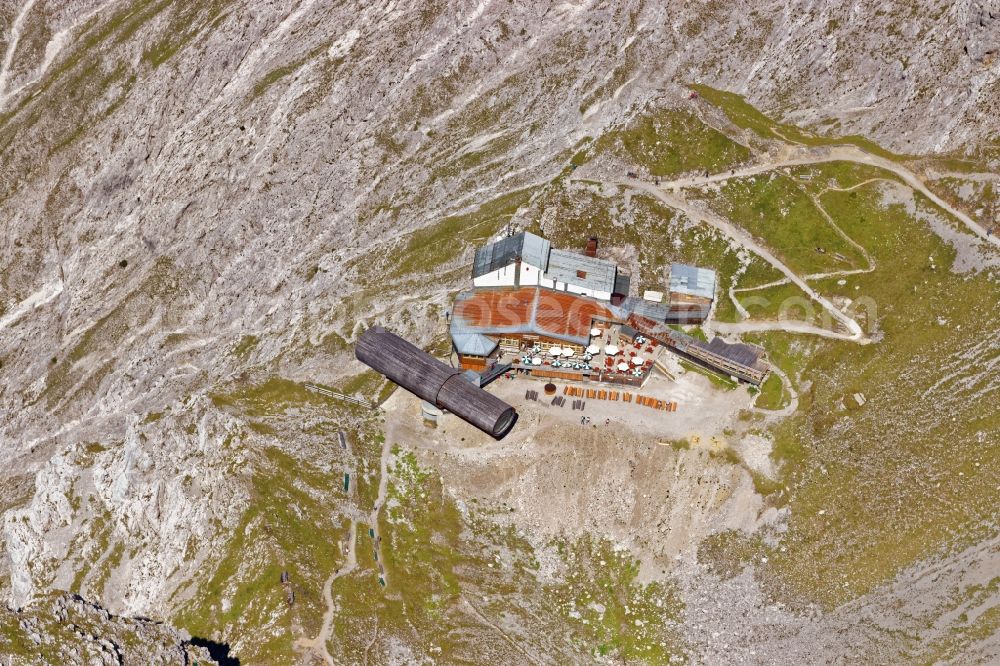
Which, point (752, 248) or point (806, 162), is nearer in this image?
point (752, 248)

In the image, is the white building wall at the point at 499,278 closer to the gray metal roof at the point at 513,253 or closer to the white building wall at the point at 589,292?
the gray metal roof at the point at 513,253


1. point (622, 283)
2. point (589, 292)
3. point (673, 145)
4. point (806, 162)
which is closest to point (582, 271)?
point (589, 292)

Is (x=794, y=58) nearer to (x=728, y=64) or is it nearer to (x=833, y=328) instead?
(x=728, y=64)

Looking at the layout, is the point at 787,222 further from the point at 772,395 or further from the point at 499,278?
the point at 499,278

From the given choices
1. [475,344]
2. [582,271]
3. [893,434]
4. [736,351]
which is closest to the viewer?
[893,434]

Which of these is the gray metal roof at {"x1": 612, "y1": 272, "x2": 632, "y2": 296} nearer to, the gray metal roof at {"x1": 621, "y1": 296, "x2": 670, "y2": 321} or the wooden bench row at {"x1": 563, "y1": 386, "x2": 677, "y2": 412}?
the gray metal roof at {"x1": 621, "y1": 296, "x2": 670, "y2": 321}

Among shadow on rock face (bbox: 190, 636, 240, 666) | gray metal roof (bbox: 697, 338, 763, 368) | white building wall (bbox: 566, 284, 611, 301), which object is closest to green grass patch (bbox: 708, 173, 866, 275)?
gray metal roof (bbox: 697, 338, 763, 368)

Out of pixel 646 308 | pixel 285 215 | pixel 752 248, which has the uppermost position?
pixel 752 248

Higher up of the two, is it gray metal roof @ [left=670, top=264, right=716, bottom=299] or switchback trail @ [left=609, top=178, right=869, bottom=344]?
switchback trail @ [left=609, top=178, right=869, bottom=344]
